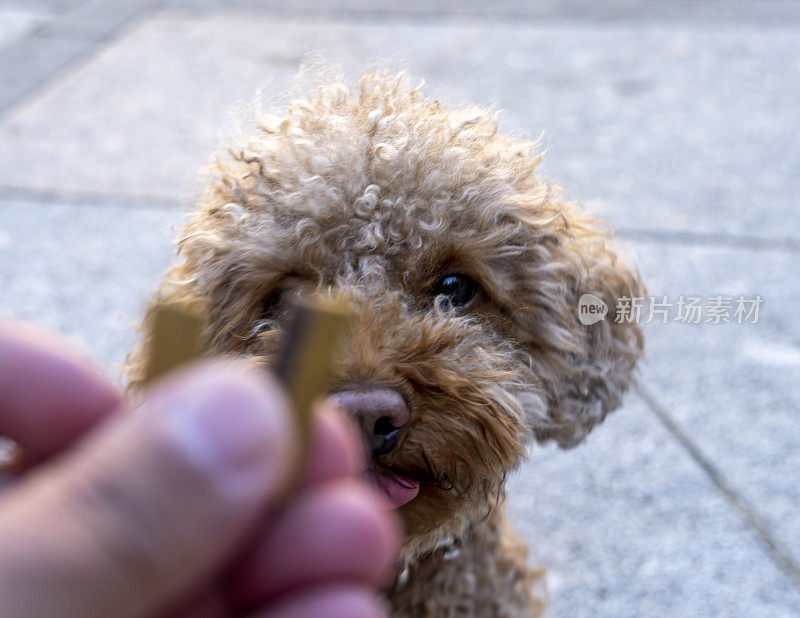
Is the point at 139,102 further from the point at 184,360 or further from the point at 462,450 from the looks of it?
the point at 184,360

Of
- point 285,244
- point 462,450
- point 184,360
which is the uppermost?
point 184,360

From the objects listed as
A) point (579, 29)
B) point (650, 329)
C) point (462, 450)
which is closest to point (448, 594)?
point (462, 450)

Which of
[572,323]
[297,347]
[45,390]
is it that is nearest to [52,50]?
[572,323]

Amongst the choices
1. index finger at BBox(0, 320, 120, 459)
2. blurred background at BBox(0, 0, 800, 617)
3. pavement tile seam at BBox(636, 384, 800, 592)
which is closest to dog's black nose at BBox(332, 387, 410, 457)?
index finger at BBox(0, 320, 120, 459)
